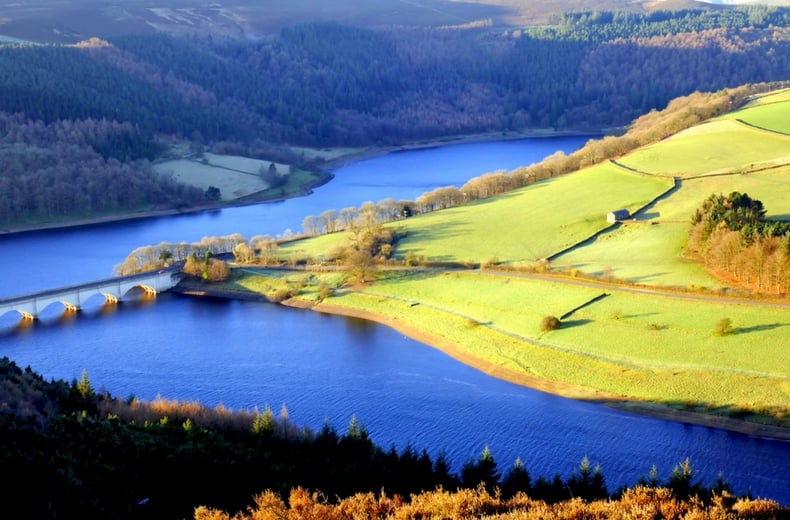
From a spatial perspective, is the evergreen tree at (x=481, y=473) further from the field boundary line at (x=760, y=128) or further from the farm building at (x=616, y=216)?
the field boundary line at (x=760, y=128)

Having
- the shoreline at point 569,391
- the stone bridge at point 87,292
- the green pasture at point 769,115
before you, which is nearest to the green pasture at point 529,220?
the shoreline at point 569,391

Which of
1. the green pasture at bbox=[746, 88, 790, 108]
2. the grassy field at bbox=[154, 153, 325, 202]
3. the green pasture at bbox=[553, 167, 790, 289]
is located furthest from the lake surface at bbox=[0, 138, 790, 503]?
the green pasture at bbox=[746, 88, 790, 108]

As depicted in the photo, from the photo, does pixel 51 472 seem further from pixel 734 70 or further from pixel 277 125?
pixel 734 70

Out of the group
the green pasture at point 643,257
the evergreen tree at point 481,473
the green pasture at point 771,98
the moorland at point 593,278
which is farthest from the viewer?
the green pasture at point 771,98

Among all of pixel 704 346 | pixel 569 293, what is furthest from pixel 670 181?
pixel 704 346

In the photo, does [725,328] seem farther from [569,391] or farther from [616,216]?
[616,216]

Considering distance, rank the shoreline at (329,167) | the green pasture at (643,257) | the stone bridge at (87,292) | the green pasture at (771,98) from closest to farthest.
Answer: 1. the green pasture at (643,257)
2. the stone bridge at (87,292)
3. the shoreline at (329,167)
4. the green pasture at (771,98)

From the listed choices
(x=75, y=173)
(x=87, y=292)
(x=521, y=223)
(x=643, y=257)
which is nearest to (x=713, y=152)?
(x=521, y=223)
